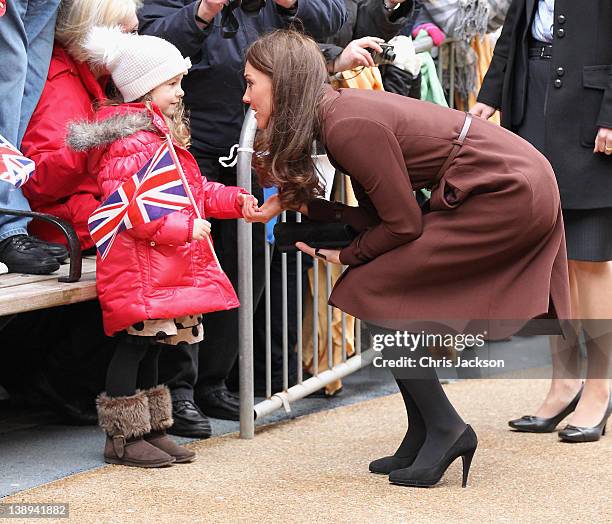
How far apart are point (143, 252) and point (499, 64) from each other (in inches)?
64.3

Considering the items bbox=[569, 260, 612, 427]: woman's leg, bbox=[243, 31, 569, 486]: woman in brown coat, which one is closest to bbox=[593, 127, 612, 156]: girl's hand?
bbox=[569, 260, 612, 427]: woman's leg

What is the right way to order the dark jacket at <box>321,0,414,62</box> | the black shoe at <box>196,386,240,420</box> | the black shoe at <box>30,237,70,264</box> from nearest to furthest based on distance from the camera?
the black shoe at <box>30,237,70,264</box> < the black shoe at <box>196,386,240,420</box> < the dark jacket at <box>321,0,414,62</box>

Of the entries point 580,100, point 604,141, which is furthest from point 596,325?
point 580,100

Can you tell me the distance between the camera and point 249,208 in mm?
3879

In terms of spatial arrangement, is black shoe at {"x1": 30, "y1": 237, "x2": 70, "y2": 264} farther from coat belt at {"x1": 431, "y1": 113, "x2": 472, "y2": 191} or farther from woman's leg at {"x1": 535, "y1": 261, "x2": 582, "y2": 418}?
woman's leg at {"x1": 535, "y1": 261, "x2": 582, "y2": 418}

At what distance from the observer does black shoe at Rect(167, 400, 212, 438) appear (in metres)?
4.32

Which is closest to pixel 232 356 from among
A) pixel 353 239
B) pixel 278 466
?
pixel 278 466

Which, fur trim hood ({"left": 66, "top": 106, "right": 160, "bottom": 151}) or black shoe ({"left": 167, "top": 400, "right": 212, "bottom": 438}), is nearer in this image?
fur trim hood ({"left": 66, "top": 106, "right": 160, "bottom": 151})

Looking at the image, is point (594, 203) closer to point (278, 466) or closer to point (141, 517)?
point (278, 466)

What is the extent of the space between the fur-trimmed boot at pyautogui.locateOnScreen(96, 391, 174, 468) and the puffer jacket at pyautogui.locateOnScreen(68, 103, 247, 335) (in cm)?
25

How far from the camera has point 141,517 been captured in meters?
3.41

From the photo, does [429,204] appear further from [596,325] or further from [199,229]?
[596,325]

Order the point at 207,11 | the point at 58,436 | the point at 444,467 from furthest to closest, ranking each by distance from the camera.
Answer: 1. the point at 58,436
2. the point at 207,11
3. the point at 444,467

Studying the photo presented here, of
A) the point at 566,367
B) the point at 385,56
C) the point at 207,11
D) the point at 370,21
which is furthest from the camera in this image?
the point at 370,21
